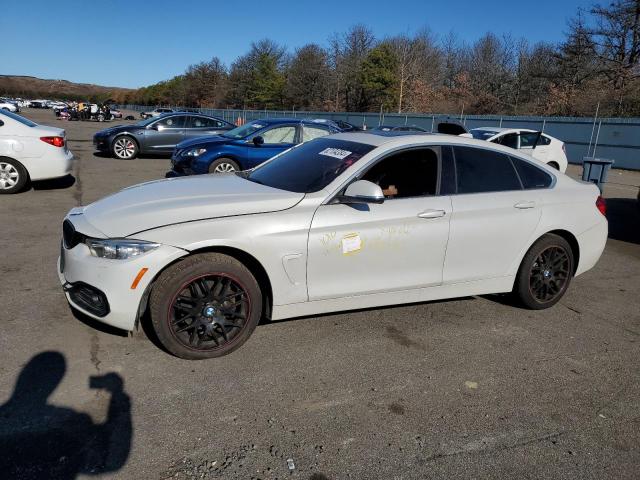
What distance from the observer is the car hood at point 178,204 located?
3.36m

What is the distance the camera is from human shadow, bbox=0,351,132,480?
2.38 meters

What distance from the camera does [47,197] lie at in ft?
29.7

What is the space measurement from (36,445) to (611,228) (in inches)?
369

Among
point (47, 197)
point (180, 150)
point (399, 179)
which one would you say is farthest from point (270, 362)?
point (180, 150)

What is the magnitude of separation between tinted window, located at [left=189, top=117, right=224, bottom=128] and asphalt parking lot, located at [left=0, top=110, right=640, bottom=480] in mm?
12082

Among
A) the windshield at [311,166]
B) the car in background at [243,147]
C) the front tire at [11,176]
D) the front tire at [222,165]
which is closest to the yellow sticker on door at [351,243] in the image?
the windshield at [311,166]

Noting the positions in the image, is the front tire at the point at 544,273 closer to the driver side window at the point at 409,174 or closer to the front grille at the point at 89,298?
the driver side window at the point at 409,174

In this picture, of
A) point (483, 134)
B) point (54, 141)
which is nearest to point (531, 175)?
point (54, 141)

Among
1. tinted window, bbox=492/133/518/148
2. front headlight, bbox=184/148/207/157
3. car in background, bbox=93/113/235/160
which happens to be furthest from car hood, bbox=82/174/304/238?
car in background, bbox=93/113/235/160

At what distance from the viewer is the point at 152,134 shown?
15578 mm

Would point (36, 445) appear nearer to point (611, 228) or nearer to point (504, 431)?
point (504, 431)

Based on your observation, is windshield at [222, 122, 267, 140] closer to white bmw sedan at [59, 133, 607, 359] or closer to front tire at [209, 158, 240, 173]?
front tire at [209, 158, 240, 173]

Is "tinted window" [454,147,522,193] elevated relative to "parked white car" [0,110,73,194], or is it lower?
elevated

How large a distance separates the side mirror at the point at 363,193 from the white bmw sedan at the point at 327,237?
1 cm
